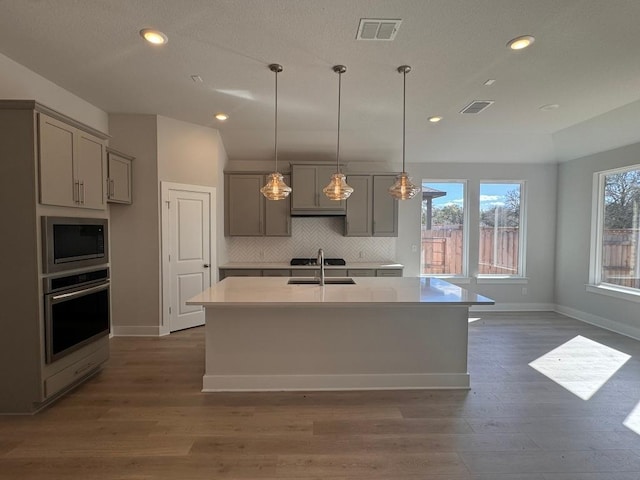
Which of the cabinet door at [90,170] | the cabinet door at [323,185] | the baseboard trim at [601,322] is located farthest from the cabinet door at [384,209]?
the cabinet door at [90,170]

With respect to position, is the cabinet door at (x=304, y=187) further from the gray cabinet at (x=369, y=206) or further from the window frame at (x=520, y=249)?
the window frame at (x=520, y=249)

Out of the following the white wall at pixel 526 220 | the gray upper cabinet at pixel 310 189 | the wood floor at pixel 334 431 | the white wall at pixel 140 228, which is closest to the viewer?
the wood floor at pixel 334 431

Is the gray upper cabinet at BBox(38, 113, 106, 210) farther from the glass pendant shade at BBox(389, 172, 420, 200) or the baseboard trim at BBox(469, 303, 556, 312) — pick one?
the baseboard trim at BBox(469, 303, 556, 312)

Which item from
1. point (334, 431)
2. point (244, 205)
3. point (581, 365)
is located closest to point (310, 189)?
point (244, 205)

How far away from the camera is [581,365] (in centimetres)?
344

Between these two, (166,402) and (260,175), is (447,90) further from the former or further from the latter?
(166,402)

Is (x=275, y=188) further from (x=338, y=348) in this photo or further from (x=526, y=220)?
(x=526, y=220)

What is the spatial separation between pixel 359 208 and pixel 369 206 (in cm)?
17

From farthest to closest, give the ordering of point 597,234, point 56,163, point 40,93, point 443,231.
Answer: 1. point 443,231
2. point 597,234
3. point 40,93
4. point 56,163

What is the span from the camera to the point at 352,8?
2.18 m

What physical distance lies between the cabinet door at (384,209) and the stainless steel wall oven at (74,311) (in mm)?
3791

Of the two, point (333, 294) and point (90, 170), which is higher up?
point (90, 170)

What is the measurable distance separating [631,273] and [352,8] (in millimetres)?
5163

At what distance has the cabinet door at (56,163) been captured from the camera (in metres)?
2.45
